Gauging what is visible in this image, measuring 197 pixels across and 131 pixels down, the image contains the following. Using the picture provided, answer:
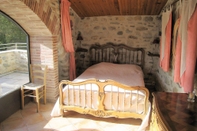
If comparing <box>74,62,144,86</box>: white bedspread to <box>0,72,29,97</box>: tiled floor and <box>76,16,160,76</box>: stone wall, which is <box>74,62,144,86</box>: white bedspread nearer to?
<box>76,16,160,76</box>: stone wall

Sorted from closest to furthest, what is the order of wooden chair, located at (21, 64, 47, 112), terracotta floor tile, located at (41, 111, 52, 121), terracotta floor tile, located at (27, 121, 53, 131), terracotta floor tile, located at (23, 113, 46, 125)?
terracotta floor tile, located at (27, 121, 53, 131)
terracotta floor tile, located at (23, 113, 46, 125)
terracotta floor tile, located at (41, 111, 52, 121)
wooden chair, located at (21, 64, 47, 112)

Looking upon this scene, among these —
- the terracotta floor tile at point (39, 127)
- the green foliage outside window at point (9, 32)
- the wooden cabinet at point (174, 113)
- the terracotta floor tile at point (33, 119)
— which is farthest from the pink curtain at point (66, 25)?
the wooden cabinet at point (174, 113)

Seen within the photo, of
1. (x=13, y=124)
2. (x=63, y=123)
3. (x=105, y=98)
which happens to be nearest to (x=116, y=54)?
(x=105, y=98)

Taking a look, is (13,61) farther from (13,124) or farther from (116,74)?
(116,74)

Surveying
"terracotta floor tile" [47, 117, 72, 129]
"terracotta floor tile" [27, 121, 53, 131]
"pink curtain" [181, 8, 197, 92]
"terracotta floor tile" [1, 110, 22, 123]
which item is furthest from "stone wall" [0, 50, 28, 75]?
"pink curtain" [181, 8, 197, 92]

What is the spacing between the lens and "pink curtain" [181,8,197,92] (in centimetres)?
181

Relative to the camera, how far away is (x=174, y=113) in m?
1.43

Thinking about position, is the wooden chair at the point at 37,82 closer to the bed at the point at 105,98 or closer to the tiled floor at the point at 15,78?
the tiled floor at the point at 15,78

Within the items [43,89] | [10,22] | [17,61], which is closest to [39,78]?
[43,89]

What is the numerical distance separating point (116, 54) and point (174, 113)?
3.46 meters

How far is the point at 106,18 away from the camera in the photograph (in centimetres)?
479

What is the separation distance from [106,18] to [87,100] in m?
2.81

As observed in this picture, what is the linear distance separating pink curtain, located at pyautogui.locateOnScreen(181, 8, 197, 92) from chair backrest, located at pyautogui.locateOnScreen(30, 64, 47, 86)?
2.71 metres

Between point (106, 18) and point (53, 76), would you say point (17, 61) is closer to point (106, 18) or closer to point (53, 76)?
point (53, 76)
